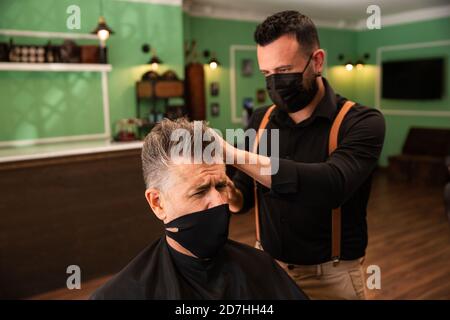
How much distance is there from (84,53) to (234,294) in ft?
11.5

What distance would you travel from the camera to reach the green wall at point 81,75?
386 cm

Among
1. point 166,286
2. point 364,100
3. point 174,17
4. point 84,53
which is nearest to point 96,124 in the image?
point 84,53

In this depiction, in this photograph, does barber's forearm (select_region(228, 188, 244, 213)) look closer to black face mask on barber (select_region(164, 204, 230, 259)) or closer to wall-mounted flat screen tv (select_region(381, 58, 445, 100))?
black face mask on barber (select_region(164, 204, 230, 259))

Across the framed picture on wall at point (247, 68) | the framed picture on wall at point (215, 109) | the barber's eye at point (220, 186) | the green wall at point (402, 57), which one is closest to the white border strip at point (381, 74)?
the green wall at point (402, 57)

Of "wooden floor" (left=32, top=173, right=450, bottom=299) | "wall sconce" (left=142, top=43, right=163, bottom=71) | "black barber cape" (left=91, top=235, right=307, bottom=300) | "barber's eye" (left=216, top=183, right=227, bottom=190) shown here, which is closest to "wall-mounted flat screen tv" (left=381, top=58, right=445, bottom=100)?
"wooden floor" (left=32, top=173, right=450, bottom=299)

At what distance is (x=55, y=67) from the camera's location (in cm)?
392

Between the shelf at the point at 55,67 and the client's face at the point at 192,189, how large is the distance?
124 inches

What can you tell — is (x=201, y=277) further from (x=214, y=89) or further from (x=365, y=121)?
(x=214, y=89)

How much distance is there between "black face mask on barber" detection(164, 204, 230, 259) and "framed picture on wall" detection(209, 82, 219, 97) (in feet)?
16.2

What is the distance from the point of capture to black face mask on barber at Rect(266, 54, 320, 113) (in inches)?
50.4

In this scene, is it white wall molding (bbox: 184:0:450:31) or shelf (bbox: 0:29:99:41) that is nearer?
shelf (bbox: 0:29:99:41)

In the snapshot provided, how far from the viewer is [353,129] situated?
1290mm

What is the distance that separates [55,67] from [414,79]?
5404 mm
